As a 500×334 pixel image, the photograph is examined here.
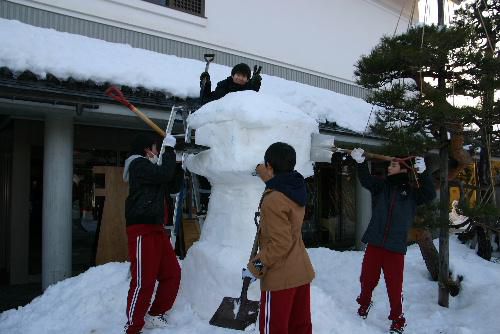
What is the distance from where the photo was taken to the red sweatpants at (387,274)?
387 cm

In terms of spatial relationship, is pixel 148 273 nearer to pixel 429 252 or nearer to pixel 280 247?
pixel 280 247

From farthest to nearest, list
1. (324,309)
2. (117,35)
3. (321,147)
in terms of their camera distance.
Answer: (117,35)
(321,147)
(324,309)

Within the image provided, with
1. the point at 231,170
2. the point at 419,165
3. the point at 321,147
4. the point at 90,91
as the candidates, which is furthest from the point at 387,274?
the point at 90,91

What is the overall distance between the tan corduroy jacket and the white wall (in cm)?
581

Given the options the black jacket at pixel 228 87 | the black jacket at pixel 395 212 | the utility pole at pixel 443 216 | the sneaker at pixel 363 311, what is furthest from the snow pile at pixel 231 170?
the utility pole at pixel 443 216

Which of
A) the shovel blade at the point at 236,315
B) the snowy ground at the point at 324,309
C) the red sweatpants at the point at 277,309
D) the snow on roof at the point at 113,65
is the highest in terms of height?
the snow on roof at the point at 113,65

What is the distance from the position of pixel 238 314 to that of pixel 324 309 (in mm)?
853

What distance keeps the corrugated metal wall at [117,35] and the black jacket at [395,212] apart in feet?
17.2

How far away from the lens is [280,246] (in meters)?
2.68

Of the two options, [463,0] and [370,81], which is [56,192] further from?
[463,0]

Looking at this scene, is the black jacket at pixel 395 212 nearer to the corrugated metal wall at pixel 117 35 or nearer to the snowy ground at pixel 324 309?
the snowy ground at pixel 324 309

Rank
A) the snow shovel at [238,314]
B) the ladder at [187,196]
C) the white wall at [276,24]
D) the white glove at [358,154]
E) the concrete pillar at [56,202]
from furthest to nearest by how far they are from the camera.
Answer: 1. the white wall at [276,24]
2. the concrete pillar at [56,202]
3. the ladder at [187,196]
4. the white glove at [358,154]
5. the snow shovel at [238,314]

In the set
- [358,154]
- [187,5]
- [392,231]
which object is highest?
[187,5]

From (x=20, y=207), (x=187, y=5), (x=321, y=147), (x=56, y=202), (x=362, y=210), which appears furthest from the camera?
(x=362, y=210)
